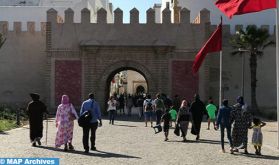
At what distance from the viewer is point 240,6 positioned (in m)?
11.8

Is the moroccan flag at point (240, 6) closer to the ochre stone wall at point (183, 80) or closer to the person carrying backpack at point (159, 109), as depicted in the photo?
the person carrying backpack at point (159, 109)

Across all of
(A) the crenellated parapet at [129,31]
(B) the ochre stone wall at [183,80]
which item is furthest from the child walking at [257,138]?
(A) the crenellated parapet at [129,31]

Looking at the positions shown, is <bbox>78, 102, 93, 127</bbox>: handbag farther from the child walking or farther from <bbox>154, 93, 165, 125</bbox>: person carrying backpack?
<bbox>154, 93, 165, 125</bbox>: person carrying backpack

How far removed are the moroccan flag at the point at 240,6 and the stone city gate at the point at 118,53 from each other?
1950 cm

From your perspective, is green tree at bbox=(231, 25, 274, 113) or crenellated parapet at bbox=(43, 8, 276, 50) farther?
green tree at bbox=(231, 25, 274, 113)

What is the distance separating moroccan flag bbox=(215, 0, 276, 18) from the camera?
38.9ft

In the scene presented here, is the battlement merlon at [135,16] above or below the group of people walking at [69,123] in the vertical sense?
above

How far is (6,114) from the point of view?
26.2 metres

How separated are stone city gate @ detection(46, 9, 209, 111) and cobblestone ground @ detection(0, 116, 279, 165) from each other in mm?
13920

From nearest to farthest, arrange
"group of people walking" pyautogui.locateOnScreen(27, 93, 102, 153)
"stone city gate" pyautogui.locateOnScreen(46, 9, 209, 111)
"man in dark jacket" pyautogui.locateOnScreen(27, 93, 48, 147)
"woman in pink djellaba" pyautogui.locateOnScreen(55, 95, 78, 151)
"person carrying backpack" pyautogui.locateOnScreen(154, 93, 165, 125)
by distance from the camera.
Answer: "group of people walking" pyautogui.locateOnScreen(27, 93, 102, 153) → "woman in pink djellaba" pyautogui.locateOnScreen(55, 95, 78, 151) → "man in dark jacket" pyautogui.locateOnScreen(27, 93, 48, 147) → "person carrying backpack" pyautogui.locateOnScreen(154, 93, 165, 125) → "stone city gate" pyautogui.locateOnScreen(46, 9, 209, 111)

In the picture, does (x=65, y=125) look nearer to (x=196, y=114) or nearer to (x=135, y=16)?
(x=196, y=114)

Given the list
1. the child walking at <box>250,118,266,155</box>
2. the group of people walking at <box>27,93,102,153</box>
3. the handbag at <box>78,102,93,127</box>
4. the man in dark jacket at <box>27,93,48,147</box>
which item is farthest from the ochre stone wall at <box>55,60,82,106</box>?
the child walking at <box>250,118,266,155</box>

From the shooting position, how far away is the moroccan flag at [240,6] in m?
11.9

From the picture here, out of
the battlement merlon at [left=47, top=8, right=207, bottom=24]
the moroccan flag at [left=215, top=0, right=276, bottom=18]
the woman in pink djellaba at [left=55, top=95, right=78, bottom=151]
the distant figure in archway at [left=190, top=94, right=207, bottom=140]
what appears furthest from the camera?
the battlement merlon at [left=47, top=8, right=207, bottom=24]
